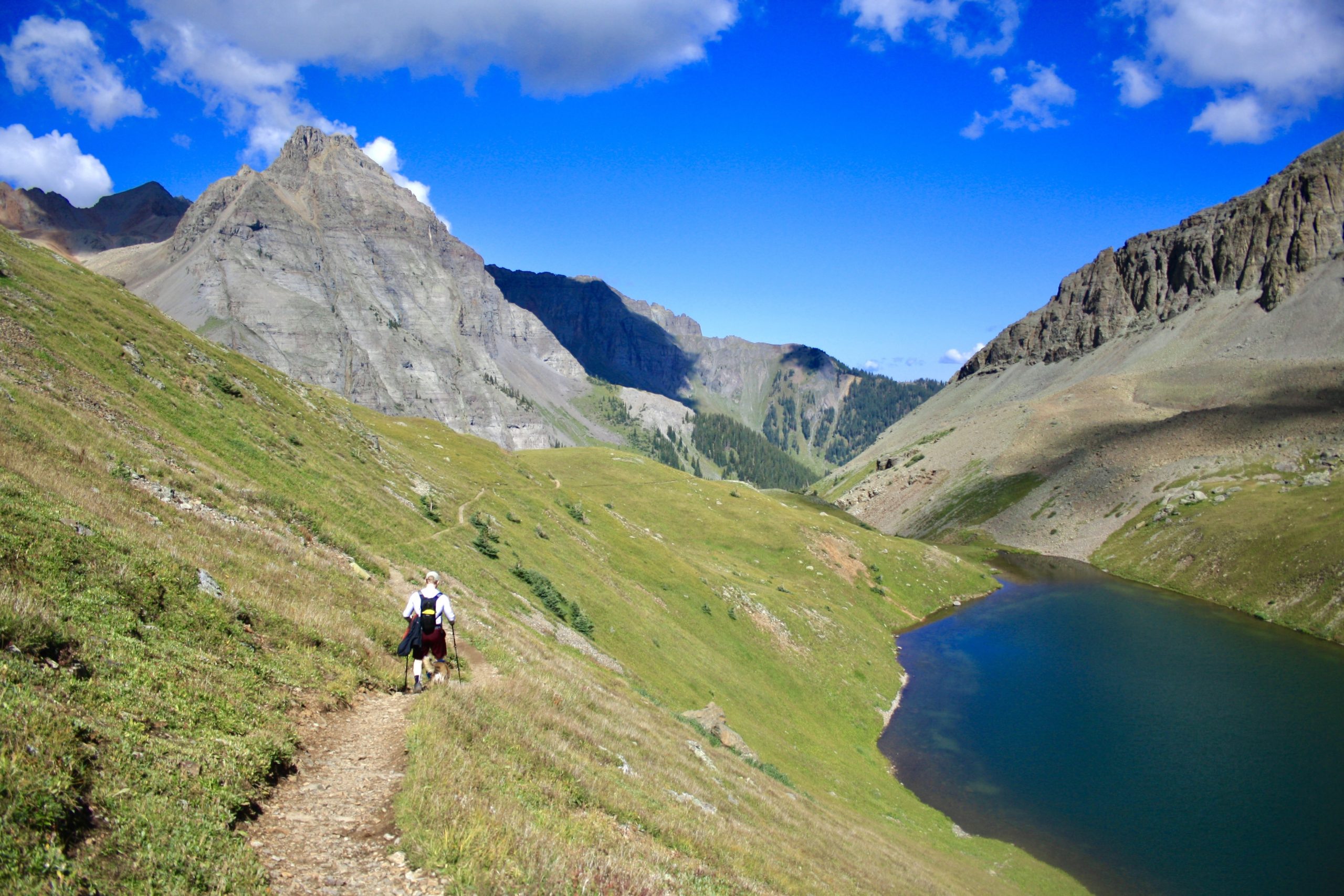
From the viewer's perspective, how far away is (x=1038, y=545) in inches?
5404

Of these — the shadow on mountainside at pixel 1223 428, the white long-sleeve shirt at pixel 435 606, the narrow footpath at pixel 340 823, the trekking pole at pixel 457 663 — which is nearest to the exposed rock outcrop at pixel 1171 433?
the shadow on mountainside at pixel 1223 428

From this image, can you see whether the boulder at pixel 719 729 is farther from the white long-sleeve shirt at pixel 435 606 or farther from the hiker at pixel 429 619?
the white long-sleeve shirt at pixel 435 606

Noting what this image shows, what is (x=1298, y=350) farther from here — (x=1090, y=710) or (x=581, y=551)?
(x=581, y=551)

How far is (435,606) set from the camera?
1642 centimetres

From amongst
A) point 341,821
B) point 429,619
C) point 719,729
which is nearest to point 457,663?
point 429,619

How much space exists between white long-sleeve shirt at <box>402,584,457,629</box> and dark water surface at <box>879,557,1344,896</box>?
40.5 metres

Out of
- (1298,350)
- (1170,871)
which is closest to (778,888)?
(1170,871)

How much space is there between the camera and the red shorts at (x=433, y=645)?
16.3 m

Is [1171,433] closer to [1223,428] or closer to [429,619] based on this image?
[1223,428]

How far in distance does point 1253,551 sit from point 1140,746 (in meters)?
68.8

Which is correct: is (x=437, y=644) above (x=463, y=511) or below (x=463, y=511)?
above

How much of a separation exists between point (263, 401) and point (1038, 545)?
146 meters

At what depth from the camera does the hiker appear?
53.4 feet

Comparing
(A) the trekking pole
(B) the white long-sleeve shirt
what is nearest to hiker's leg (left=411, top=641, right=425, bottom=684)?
(B) the white long-sleeve shirt
